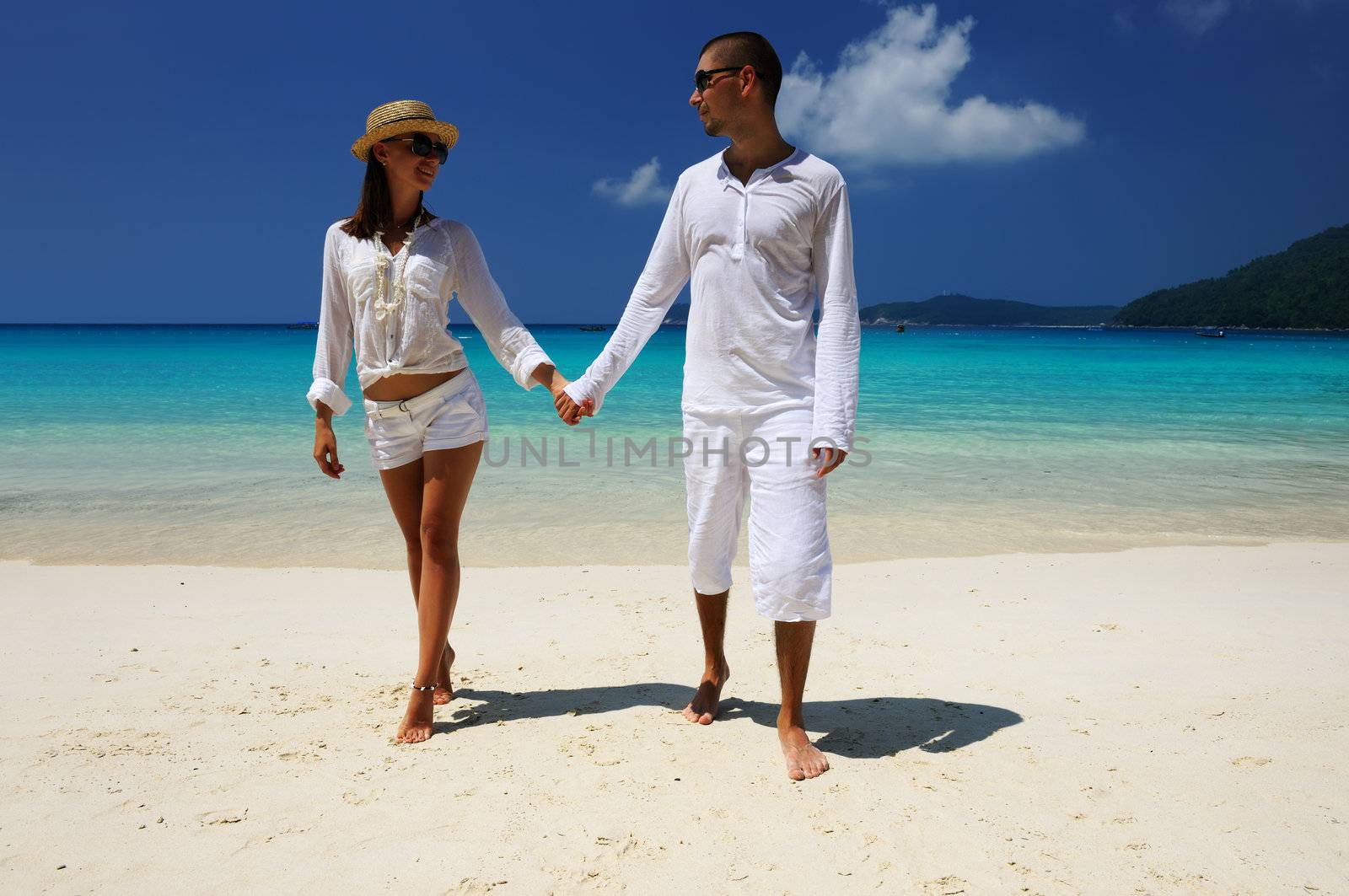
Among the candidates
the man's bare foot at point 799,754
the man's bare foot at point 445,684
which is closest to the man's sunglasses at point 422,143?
the man's bare foot at point 445,684

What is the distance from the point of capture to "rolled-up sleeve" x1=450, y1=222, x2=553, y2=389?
347 centimetres

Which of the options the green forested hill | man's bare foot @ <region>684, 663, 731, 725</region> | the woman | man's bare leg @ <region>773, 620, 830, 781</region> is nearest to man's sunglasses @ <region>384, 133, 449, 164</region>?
the woman

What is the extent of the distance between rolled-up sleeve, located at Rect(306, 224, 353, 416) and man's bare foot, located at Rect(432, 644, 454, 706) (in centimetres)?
115

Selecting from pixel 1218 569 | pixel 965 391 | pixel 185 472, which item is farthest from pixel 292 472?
pixel 965 391

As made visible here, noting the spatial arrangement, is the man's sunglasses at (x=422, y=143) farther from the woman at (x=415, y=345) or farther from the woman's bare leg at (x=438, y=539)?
the woman's bare leg at (x=438, y=539)

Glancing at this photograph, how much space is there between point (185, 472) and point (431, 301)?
8.62m

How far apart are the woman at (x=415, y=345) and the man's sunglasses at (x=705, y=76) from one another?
3.25 feet

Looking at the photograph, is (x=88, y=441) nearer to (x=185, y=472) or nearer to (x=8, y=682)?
(x=185, y=472)

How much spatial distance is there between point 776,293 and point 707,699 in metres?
1.64

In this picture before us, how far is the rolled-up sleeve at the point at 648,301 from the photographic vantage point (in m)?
3.36

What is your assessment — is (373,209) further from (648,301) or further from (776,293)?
(776,293)

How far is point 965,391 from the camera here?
25.0m

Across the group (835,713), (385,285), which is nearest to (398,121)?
(385,285)

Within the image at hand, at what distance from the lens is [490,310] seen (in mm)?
3568
